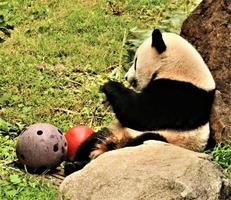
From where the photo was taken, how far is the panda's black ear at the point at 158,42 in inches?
252

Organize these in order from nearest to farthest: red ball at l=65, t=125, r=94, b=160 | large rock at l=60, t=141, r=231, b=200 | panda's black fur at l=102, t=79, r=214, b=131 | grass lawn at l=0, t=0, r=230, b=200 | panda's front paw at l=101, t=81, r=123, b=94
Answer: large rock at l=60, t=141, r=231, b=200
panda's black fur at l=102, t=79, r=214, b=131
panda's front paw at l=101, t=81, r=123, b=94
red ball at l=65, t=125, r=94, b=160
grass lawn at l=0, t=0, r=230, b=200

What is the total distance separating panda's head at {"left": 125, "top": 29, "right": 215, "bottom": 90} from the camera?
637 centimetres

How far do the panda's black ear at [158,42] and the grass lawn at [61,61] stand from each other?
167 cm

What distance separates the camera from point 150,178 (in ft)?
17.7

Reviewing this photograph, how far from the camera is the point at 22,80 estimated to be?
877cm

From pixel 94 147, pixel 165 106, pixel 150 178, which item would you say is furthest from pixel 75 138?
pixel 150 178

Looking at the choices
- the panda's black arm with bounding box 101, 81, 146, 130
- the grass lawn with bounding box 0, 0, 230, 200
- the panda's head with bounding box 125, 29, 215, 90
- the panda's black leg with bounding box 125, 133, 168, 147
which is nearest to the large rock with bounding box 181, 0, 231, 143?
the panda's head with bounding box 125, 29, 215, 90

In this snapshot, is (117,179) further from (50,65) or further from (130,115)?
(50,65)

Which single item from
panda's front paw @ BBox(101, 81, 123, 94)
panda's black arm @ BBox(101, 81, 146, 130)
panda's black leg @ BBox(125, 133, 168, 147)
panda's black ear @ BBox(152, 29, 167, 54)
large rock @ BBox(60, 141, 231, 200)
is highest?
panda's black ear @ BBox(152, 29, 167, 54)

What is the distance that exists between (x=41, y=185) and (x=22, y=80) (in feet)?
9.55

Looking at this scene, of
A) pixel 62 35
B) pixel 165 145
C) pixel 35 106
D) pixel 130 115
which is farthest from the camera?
pixel 62 35

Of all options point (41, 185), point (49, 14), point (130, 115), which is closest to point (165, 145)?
point (130, 115)

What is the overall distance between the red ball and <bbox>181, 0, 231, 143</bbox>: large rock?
1320 millimetres

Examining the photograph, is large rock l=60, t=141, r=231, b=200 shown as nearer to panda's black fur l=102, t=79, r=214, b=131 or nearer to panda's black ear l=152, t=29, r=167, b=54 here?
panda's black fur l=102, t=79, r=214, b=131
